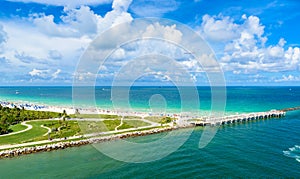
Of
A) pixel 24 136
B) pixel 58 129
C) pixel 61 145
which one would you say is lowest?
pixel 61 145

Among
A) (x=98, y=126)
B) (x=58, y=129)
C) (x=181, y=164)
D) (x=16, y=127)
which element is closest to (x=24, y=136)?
(x=58, y=129)

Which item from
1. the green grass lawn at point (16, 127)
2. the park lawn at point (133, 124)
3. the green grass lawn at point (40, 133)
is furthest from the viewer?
the park lawn at point (133, 124)

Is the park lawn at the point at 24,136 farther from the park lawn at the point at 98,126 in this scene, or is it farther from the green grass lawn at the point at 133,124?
the green grass lawn at the point at 133,124

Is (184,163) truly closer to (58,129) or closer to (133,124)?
(133,124)

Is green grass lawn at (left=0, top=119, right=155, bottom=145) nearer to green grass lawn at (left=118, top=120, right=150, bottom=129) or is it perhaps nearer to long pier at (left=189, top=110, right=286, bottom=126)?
green grass lawn at (left=118, top=120, right=150, bottom=129)

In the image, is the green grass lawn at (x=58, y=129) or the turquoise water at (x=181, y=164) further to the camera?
the green grass lawn at (x=58, y=129)

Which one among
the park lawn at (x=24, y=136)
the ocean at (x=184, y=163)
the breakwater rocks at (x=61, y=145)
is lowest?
the ocean at (x=184, y=163)

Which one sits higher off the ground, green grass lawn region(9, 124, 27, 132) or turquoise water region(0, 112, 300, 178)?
green grass lawn region(9, 124, 27, 132)

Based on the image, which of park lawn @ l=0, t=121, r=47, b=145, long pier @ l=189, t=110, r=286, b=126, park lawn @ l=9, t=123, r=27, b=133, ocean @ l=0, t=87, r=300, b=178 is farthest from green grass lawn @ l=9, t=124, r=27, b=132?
long pier @ l=189, t=110, r=286, b=126

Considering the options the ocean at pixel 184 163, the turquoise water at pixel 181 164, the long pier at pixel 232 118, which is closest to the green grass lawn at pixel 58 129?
the ocean at pixel 184 163

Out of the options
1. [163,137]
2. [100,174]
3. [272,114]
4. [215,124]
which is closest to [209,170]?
[100,174]

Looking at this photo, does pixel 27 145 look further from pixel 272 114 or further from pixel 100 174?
pixel 272 114

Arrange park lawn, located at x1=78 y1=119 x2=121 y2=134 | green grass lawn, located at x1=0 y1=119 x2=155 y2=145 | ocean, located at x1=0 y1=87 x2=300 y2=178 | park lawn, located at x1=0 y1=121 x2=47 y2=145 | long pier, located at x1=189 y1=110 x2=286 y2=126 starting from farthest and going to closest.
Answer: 1. long pier, located at x1=189 y1=110 x2=286 y2=126
2. park lawn, located at x1=78 y1=119 x2=121 y2=134
3. green grass lawn, located at x1=0 y1=119 x2=155 y2=145
4. park lawn, located at x1=0 y1=121 x2=47 y2=145
5. ocean, located at x1=0 y1=87 x2=300 y2=178
